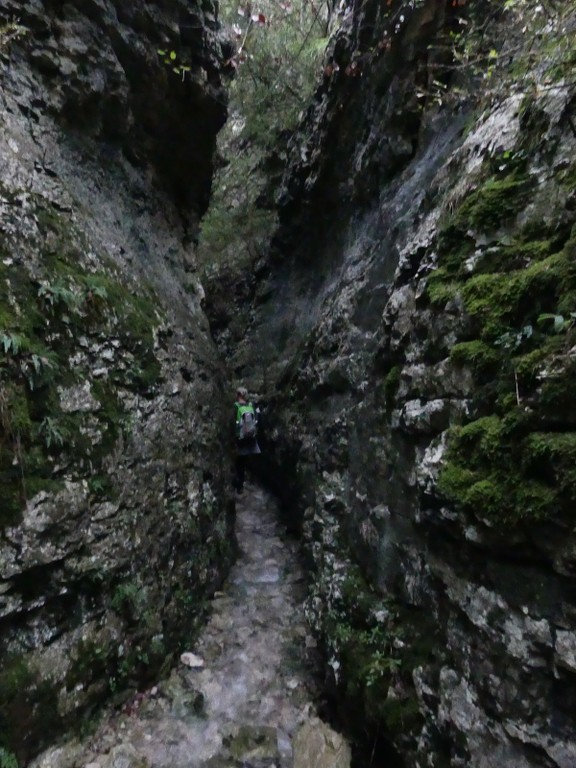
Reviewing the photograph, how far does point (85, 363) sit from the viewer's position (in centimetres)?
532

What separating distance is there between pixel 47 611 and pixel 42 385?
6.62 feet

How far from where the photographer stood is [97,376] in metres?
5.43

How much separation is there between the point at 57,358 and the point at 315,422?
4049 mm

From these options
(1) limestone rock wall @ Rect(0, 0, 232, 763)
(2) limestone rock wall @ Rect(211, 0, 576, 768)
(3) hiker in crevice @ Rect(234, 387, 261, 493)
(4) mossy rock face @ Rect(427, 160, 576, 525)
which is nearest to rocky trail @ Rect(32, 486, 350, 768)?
(1) limestone rock wall @ Rect(0, 0, 232, 763)

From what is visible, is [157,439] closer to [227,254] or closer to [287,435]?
[287,435]

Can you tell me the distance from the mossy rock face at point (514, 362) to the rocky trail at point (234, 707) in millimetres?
3028

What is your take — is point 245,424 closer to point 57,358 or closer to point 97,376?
point 97,376

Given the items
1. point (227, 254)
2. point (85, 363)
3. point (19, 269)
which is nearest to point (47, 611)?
point (85, 363)

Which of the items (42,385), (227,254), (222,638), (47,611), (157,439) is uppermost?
(227,254)

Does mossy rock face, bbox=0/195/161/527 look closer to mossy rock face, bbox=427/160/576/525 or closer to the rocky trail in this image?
the rocky trail

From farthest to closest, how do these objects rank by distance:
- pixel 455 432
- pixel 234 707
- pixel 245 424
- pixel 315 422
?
1. pixel 245 424
2. pixel 315 422
3. pixel 234 707
4. pixel 455 432

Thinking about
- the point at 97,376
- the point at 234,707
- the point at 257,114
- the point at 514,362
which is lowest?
the point at 234,707

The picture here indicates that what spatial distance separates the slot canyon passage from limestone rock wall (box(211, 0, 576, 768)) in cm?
2

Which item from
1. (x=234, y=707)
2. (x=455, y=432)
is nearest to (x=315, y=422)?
(x=234, y=707)
